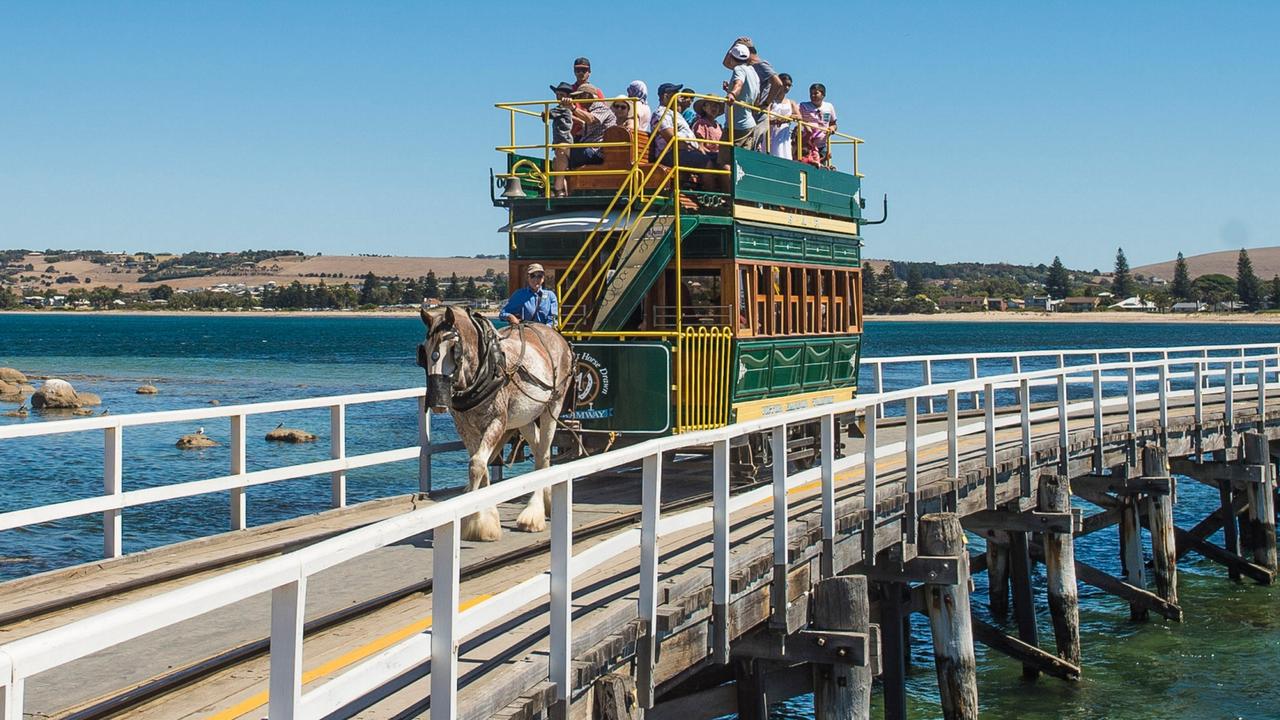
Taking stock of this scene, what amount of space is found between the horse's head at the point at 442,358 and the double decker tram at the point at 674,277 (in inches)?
128

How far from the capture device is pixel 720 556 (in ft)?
30.7

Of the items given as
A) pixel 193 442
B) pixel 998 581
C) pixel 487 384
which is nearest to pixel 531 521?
pixel 487 384

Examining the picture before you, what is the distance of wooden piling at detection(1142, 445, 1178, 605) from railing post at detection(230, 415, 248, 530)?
39.5ft

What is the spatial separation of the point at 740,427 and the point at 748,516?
3.12m

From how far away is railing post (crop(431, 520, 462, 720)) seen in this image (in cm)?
601

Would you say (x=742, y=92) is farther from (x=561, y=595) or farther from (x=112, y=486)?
(x=561, y=595)

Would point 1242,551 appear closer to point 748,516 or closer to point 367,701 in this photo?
point 748,516

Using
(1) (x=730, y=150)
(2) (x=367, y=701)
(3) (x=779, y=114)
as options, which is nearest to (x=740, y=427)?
(2) (x=367, y=701)

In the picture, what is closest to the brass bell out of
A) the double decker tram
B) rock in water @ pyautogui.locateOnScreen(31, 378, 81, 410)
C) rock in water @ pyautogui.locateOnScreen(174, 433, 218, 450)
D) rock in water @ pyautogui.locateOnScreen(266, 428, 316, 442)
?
the double decker tram

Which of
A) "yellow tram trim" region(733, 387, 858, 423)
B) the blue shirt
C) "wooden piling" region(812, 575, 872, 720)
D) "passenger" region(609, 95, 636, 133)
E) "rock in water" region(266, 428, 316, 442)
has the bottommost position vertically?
"rock in water" region(266, 428, 316, 442)

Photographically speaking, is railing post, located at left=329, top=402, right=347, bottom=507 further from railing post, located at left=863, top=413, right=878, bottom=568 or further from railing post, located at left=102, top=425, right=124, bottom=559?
railing post, located at left=863, top=413, right=878, bottom=568

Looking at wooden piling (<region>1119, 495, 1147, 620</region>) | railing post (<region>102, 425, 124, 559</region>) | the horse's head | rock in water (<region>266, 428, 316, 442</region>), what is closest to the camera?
railing post (<region>102, 425, 124, 559</region>)

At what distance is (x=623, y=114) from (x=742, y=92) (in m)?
1.40

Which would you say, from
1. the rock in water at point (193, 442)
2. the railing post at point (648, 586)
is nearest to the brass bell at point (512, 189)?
the railing post at point (648, 586)
